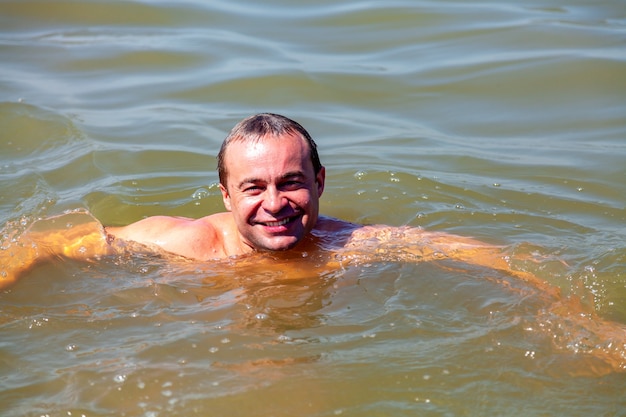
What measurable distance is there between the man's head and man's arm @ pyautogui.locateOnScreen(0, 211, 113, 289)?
2.89 ft

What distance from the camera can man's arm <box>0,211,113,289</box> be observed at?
5160 millimetres

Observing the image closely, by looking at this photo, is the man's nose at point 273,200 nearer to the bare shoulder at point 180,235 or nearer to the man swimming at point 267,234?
the man swimming at point 267,234

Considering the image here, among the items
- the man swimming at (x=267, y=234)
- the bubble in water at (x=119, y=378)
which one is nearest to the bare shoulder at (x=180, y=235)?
the man swimming at (x=267, y=234)

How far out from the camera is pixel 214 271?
5.20 m

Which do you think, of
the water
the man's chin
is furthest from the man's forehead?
the water

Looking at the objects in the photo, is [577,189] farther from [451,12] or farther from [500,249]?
[451,12]

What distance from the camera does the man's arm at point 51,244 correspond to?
5160 mm

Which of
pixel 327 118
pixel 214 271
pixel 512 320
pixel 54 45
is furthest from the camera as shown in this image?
pixel 54 45

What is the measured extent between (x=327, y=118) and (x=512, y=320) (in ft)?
13.9

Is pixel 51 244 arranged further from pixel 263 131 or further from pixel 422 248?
pixel 422 248

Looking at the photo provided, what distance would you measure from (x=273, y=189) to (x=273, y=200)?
0.06 metres

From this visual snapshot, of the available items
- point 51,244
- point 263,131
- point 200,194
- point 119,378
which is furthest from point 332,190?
point 119,378

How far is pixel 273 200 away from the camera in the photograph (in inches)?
194

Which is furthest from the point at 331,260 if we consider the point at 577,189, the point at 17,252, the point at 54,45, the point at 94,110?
the point at 54,45
